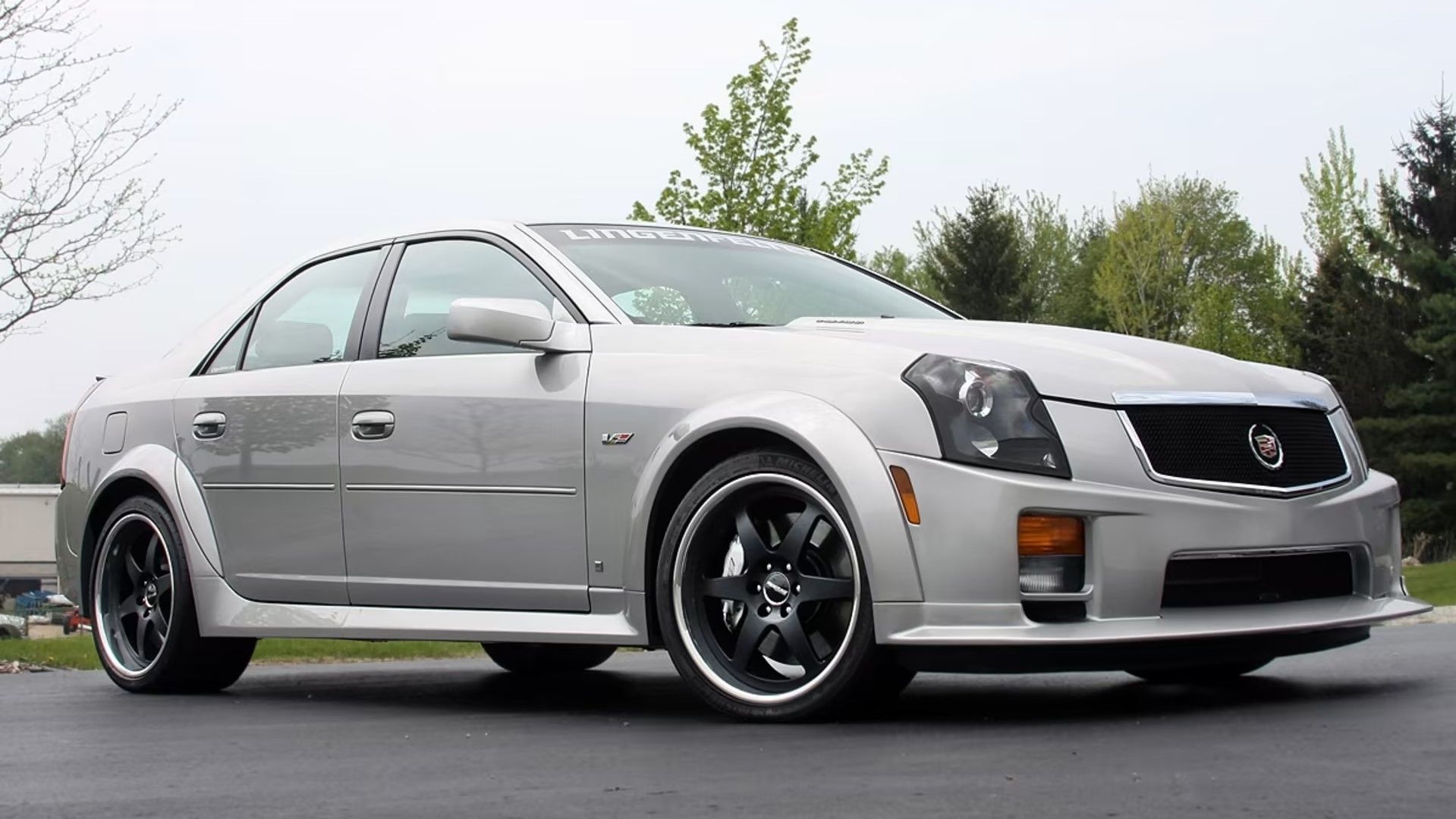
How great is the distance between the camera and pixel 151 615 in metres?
7.26

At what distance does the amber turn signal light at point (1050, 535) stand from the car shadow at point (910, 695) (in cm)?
47

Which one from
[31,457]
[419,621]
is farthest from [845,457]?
[31,457]

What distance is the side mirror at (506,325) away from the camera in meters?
5.64

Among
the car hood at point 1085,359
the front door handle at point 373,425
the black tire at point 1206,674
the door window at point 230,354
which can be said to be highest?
the door window at point 230,354

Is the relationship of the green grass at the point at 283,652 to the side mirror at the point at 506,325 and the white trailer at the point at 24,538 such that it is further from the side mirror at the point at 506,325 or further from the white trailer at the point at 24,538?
the white trailer at the point at 24,538

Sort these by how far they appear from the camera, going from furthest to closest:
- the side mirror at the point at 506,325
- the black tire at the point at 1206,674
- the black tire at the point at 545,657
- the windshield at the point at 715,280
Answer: the black tire at the point at 545,657 < the black tire at the point at 1206,674 < the windshield at the point at 715,280 < the side mirror at the point at 506,325

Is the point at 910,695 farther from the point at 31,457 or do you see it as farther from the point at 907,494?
the point at 31,457

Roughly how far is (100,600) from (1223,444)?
14.7ft

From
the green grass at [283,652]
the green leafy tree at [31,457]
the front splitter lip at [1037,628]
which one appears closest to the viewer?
the front splitter lip at [1037,628]

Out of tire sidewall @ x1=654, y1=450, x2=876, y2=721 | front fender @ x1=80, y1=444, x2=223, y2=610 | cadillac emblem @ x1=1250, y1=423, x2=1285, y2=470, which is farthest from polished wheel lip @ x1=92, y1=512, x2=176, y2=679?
cadillac emblem @ x1=1250, y1=423, x2=1285, y2=470

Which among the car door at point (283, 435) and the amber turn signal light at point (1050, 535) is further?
the car door at point (283, 435)

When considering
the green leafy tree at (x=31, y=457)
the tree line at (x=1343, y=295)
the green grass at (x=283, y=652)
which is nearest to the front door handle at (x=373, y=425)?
the green grass at (x=283, y=652)

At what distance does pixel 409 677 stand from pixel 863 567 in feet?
11.8

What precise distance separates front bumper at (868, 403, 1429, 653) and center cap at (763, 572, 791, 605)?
1.12 ft
